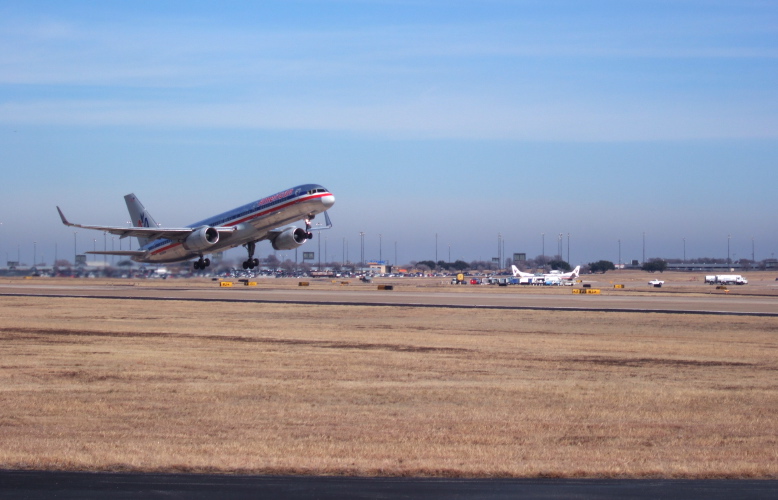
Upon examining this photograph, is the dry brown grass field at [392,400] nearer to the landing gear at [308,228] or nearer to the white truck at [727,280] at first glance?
the landing gear at [308,228]

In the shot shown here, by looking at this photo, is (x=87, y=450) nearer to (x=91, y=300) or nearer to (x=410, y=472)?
(x=410, y=472)

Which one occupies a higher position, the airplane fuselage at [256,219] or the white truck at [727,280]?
the airplane fuselage at [256,219]

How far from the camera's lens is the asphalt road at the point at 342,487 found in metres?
10.4

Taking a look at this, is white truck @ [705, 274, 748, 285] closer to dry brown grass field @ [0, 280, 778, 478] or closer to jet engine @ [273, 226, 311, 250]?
jet engine @ [273, 226, 311, 250]

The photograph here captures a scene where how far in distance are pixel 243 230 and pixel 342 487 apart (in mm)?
56716

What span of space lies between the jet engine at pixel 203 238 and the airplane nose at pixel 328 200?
1090cm

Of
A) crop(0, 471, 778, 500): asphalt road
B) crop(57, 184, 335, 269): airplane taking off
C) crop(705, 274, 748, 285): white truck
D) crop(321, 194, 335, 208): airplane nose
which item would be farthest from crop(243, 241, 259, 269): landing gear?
crop(705, 274, 748, 285): white truck

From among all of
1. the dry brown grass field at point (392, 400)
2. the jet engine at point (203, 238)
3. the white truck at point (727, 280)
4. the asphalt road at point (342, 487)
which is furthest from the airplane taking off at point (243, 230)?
the white truck at point (727, 280)

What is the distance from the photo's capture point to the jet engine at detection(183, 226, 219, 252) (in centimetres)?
6594

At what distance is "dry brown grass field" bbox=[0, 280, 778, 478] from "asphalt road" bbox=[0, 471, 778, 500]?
1.67ft

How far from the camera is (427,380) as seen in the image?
21.7 metres

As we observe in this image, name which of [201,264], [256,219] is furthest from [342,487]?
[201,264]

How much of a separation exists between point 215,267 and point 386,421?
65368mm

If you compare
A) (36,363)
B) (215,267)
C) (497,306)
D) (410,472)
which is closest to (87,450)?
(410,472)
